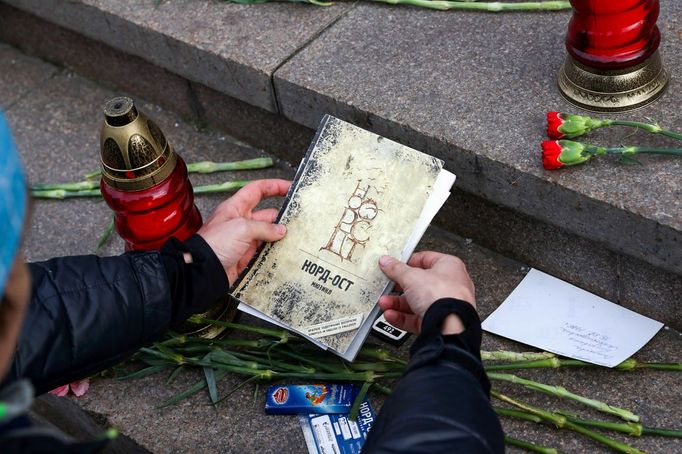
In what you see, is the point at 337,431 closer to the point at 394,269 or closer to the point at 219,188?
the point at 394,269

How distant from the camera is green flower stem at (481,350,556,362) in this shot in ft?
6.66

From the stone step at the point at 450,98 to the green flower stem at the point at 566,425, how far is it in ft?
1.21

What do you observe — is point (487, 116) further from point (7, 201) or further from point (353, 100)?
point (7, 201)

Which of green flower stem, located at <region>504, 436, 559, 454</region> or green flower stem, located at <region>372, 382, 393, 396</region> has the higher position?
green flower stem, located at <region>504, 436, 559, 454</region>

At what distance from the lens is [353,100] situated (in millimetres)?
2338

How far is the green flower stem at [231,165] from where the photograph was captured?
266cm

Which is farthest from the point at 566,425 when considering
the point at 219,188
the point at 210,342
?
the point at 219,188

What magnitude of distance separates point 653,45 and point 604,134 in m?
0.23

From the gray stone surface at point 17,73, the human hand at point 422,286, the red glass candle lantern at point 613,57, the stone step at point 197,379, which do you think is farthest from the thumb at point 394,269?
the gray stone surface at point 17,73

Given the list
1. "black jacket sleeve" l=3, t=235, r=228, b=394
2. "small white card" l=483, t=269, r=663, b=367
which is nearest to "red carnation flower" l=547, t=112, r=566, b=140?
"small white card" l=483, t=269, r=663, b=367

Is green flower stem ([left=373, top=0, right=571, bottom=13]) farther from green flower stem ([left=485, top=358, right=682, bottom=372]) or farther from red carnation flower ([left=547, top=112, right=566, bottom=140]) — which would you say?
green flower stem ([left=485, top=358, right=682, bottom=372])

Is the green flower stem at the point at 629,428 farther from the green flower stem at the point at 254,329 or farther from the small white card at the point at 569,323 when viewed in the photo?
the green flower stem at the point at 254,329

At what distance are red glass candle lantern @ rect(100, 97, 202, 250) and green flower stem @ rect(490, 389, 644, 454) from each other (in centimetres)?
83

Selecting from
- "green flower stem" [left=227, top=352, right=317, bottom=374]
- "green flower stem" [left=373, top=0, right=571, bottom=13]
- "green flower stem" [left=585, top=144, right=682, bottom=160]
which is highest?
"green flower stem" [left=585, top=144, right=682, bottom=160]
